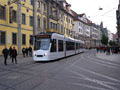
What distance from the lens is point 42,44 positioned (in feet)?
54.1

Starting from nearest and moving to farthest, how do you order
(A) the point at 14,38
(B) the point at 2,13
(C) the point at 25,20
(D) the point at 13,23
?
(B) the point at 2,13, (D) the point at 13,23, (A) the point at 14,38, (C) the point at 25,20

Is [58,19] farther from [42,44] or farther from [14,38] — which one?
[42,44]

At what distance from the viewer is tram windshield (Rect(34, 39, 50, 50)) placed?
16.3 m

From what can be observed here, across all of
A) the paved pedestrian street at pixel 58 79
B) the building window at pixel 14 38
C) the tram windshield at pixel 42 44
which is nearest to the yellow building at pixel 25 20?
the building window at pixel 14 38

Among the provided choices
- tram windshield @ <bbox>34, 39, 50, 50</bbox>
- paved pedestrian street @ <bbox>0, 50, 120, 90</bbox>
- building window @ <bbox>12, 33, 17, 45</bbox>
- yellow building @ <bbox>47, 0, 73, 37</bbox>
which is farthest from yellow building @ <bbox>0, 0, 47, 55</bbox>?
paved pedestrian street @ <bbox>0, 50, 120, 90</bbox>

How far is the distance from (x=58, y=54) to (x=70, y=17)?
144ft

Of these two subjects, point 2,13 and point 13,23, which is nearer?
point 2,13

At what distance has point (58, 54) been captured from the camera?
739 inches

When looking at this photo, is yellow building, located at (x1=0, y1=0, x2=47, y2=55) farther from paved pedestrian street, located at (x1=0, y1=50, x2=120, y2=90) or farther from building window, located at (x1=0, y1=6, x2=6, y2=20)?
paved pedestrian street, located at (x1=0, y1=50, x2=120, y2=90)

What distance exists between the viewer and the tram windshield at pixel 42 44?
53.5ft

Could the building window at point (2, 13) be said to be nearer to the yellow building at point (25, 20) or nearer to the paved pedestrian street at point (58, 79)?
the yellow building at point (25, 20)

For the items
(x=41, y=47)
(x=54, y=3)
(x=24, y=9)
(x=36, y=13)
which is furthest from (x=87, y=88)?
(x=54, y=3)

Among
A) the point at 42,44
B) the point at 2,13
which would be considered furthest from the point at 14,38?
the point at 42,44

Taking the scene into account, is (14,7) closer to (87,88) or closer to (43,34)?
(43,34)
